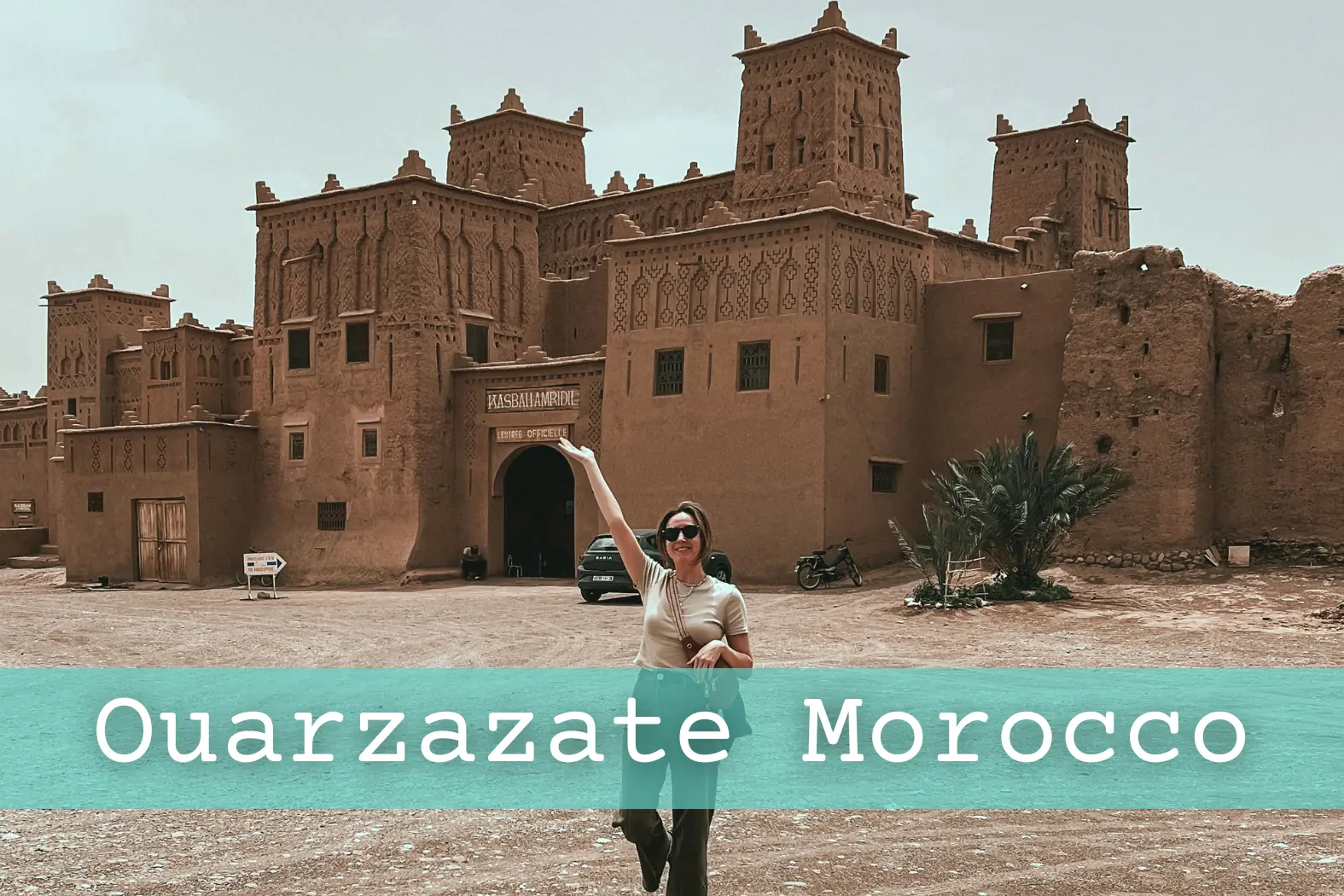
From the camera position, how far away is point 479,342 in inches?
1296

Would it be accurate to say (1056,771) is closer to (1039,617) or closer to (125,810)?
(125,810)

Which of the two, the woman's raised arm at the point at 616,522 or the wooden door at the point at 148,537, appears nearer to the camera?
the woman's raised arm at the point at 616,522

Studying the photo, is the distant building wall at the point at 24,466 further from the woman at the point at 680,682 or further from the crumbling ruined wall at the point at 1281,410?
the woman at the point at 680,682

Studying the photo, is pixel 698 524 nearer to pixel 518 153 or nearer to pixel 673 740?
pixel 673 740

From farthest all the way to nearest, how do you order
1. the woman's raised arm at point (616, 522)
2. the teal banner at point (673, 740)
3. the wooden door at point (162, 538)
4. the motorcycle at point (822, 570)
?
the wooden door at point (162, 538), the motorcycle at point (822, 570), the teal banner at point (673, 740), the woman's raised arm at point (616, 522)

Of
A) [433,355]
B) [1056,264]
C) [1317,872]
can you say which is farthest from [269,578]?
[1317,872]

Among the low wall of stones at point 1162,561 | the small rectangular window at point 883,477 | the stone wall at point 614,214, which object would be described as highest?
the stone wall at point 614,214

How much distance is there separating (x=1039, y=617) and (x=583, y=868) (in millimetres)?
12766

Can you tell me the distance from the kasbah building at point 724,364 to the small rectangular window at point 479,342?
163mm

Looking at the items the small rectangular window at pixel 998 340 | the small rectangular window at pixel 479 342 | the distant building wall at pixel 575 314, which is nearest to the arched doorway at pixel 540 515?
the small rectangular window at pixel 479 342

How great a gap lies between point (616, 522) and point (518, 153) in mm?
34900

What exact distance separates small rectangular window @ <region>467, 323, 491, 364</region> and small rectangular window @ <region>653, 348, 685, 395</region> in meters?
5.87

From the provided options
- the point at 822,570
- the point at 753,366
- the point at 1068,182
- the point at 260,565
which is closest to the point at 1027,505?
the point at 822,570

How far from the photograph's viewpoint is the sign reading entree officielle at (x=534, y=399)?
30094mm
